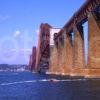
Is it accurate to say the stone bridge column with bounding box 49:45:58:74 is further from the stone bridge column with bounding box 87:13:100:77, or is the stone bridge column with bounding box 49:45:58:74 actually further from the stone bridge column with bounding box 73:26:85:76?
the stone bridge column with bounding box 87:13:100:77

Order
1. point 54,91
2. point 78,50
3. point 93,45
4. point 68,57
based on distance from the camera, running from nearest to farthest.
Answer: point 54,91, point 93,45, point 78,50, point 68,57

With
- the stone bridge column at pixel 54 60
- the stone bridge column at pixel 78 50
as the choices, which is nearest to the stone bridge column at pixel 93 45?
the stone bridge column at pixel 78 50

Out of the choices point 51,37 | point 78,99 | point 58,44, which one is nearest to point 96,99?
point 78,99

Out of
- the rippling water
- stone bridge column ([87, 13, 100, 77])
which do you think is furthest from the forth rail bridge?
the rippling water

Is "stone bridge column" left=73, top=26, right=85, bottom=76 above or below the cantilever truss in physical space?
below

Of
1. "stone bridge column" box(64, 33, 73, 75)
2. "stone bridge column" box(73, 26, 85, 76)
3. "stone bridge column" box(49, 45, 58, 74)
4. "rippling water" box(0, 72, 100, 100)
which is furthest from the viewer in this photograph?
"stone bridge column" box(49, 45, 58, 74)

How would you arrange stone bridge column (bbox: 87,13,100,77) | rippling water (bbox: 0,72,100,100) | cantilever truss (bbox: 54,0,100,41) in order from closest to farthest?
rippling water (bbox: 0,72,100,100) → stone bridge column (bbox: 87,13,100,77) → cantilever truss (bbox: 54,0,100,41)

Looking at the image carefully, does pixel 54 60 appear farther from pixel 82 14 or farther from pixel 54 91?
pixel 54 91

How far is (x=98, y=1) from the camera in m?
79.5

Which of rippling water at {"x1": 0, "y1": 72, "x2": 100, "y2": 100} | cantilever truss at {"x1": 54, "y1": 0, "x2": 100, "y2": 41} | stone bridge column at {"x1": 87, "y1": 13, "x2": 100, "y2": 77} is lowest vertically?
rippling water at {"x1": 0, "y1": 72, "x2": 100, "y2": 100}

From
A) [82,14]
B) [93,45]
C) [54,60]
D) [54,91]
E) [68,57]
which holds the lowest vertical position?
[54,91]

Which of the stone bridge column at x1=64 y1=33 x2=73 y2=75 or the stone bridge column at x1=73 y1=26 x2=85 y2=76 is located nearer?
the stone bridge column at x1=73 y1=26 x2=85 y2=76

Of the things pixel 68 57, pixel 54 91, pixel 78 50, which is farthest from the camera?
pixel 68 57

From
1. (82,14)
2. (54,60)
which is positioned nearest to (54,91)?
(82,14)
